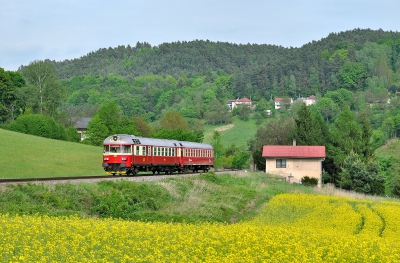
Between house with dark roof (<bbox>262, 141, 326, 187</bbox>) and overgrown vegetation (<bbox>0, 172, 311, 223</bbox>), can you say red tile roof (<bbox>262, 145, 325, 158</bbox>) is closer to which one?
house with dark roof (<bbox>262, 141, 326, 187</bbox>)

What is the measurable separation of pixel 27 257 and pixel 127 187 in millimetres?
16893

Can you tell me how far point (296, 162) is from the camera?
65.4m

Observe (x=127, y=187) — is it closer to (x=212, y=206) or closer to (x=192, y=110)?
(x=212, y=206)

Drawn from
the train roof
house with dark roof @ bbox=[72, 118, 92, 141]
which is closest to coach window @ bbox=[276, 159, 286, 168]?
the train roof

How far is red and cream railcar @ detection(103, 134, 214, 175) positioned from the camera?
42031mm

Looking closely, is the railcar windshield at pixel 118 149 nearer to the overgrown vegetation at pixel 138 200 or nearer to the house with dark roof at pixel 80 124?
the overgrown vegetation at pixel 138 200

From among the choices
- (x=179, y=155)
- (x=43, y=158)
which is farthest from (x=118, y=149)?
(x=43, y=158)

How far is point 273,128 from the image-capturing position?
88.1 m

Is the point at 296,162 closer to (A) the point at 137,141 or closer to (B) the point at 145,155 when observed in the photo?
(B) the point at 145,155

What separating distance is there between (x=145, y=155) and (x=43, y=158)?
19562 mm

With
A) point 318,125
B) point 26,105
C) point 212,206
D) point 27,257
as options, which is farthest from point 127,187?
point 26,105

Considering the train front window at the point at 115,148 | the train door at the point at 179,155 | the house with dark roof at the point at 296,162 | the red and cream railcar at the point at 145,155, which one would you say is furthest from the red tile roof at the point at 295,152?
the train front window at the point at 115,148

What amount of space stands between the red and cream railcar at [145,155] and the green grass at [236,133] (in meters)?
91.9

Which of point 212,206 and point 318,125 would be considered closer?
point 212,206
